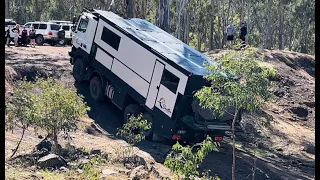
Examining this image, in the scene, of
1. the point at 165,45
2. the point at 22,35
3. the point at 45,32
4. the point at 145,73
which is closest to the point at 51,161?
the point at 145,73

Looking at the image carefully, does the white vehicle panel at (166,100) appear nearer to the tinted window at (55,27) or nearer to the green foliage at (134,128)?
the green foliage at (134,128)

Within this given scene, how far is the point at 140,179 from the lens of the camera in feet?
37.2

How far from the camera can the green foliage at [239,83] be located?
35.5 ft

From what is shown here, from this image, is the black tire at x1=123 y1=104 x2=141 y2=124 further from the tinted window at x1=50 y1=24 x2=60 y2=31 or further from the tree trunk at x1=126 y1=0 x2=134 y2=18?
the tinted window at x1=50 y1=24 x2=60 y2=31

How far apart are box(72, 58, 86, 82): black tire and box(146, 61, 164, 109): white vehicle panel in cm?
389

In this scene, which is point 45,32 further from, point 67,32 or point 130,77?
point 130,77

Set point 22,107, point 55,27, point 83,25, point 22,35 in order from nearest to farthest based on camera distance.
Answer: point 22,107
point 83,25
point 22,35
point 55,27

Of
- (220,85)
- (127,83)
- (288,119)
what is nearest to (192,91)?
(127,83)

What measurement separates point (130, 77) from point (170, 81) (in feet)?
5.76

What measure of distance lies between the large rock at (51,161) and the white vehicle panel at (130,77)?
16.5 ft

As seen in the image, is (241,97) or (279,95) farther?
(279,95)

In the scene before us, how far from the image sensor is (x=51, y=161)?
11297 millimetres
